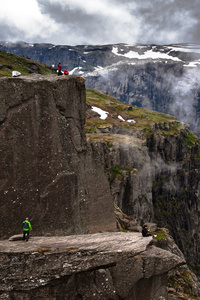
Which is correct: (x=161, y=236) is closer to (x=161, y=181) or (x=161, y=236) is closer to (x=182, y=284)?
(x=182, y=284)

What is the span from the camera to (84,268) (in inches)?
551

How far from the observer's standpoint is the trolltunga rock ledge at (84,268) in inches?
520

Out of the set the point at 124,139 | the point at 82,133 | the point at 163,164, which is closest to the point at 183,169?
the point at 163,164

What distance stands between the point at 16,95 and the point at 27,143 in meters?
3.13

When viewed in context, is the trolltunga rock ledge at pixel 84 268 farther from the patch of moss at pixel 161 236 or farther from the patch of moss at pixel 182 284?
the patch of moss at pixel 161 236

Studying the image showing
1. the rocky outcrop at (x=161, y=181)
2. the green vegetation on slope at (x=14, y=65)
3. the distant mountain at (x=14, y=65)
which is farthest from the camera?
the distant mountain at (x=14, y=65)

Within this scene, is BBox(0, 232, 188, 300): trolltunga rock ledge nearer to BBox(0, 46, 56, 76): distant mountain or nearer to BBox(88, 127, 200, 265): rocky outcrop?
BBox(88, 127, 200, 265): rocky outcrop

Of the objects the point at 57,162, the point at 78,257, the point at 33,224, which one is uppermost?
the point at 57,162

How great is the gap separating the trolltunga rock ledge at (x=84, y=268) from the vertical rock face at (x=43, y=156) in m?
1.79

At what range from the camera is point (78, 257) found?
45.9 feet

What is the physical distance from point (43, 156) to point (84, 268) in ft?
24.1

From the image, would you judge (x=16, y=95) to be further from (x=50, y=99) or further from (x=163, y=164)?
(x=163, y=164)

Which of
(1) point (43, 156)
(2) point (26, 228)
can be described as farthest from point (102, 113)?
(2) point (26, 228)

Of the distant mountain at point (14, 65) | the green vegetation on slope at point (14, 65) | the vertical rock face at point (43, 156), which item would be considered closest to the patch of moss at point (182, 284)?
the vertical rock face at point (43, 156)
